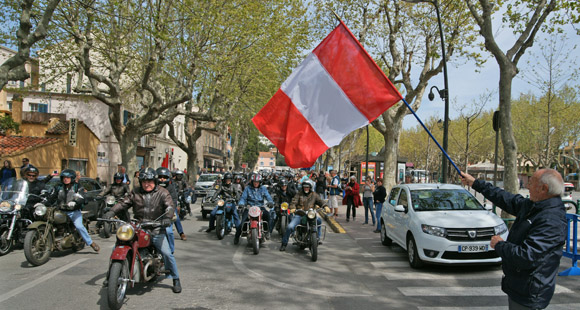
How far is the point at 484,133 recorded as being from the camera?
5091 centimetres

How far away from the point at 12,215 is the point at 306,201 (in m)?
5.73

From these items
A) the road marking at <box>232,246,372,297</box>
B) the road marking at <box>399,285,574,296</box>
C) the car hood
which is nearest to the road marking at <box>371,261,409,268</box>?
the car hood

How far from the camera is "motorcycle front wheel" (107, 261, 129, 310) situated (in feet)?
15.8

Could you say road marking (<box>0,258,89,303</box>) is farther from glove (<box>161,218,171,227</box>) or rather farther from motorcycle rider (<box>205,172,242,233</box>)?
motorcycle rider (<box>205,172,242,233</box>)

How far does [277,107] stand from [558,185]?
4.27 metres

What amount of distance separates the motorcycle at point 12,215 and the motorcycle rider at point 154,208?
347 cm

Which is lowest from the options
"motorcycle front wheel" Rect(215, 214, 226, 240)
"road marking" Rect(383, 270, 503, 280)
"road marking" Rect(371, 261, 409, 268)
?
"road marking" Rect(371, 261, 409, 268)

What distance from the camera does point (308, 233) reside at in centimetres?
899

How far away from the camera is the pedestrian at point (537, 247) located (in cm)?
298

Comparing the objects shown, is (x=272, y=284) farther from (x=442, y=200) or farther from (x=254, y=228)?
(x=442, y=200)

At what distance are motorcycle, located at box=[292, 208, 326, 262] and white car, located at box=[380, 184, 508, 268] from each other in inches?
67.7

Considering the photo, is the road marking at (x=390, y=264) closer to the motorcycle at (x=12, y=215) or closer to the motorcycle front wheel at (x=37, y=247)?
the motorcycle front wheel at (x=37, y=247)

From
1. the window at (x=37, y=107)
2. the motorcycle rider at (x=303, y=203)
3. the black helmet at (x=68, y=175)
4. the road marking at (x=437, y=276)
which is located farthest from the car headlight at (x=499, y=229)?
the window at (x=37, y=107)

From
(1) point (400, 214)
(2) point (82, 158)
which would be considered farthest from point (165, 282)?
(2) point (82, 158)
